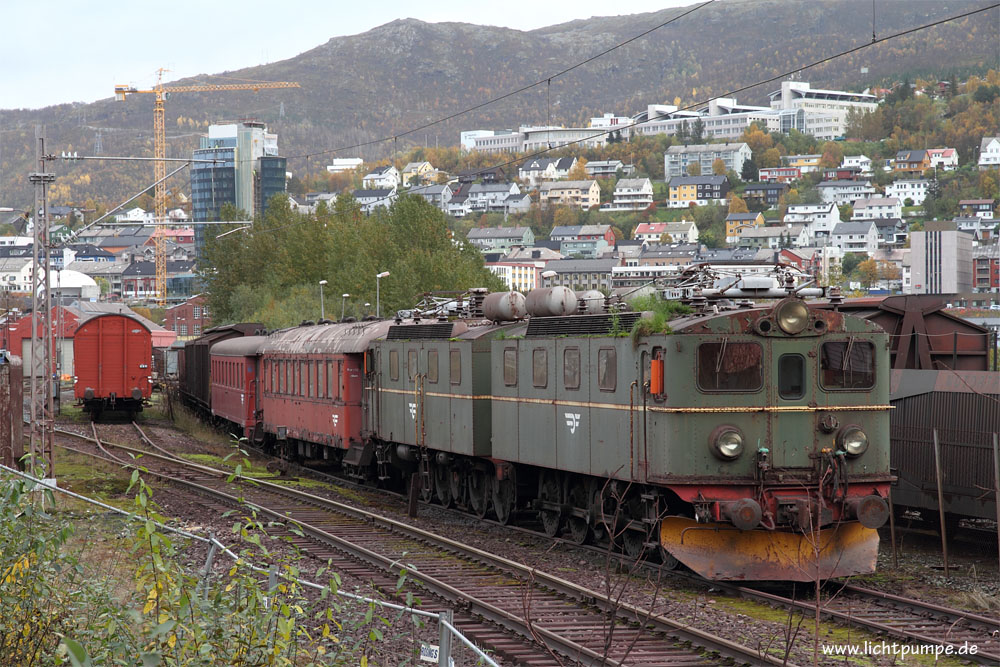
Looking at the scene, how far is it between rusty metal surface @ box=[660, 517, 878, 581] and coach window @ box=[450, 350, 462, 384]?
23.5ft

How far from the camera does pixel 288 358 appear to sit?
3259 cm

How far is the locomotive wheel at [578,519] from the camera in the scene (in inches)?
694

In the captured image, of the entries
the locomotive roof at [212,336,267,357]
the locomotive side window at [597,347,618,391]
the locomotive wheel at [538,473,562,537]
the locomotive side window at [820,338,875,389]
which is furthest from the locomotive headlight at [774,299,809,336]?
the locomotive roof at [212,336,267,357]

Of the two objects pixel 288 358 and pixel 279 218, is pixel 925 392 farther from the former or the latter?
pixel 279 218

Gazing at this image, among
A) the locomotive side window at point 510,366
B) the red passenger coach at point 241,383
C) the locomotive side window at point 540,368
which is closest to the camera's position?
the locomotive side window at point 540,368

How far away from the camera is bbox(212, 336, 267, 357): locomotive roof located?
37.1 meters

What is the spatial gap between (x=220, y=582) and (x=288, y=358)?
22457mm

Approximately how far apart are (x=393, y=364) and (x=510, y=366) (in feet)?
18.8

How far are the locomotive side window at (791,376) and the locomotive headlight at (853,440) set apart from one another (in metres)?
0.70

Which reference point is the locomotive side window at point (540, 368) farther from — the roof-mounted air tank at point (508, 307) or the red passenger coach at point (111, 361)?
the red passenger coach at point (111, 361)

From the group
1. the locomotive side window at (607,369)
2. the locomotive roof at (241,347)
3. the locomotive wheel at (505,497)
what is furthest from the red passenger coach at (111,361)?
the locomotive side window at (607,369)

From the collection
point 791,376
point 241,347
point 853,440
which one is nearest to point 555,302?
point 791,376

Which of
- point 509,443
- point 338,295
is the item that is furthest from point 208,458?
point 338,295

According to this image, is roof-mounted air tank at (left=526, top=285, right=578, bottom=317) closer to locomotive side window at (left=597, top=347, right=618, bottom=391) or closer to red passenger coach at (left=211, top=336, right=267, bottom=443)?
locomotive side window at (left=597, top=347, right=618, bottom=391)
